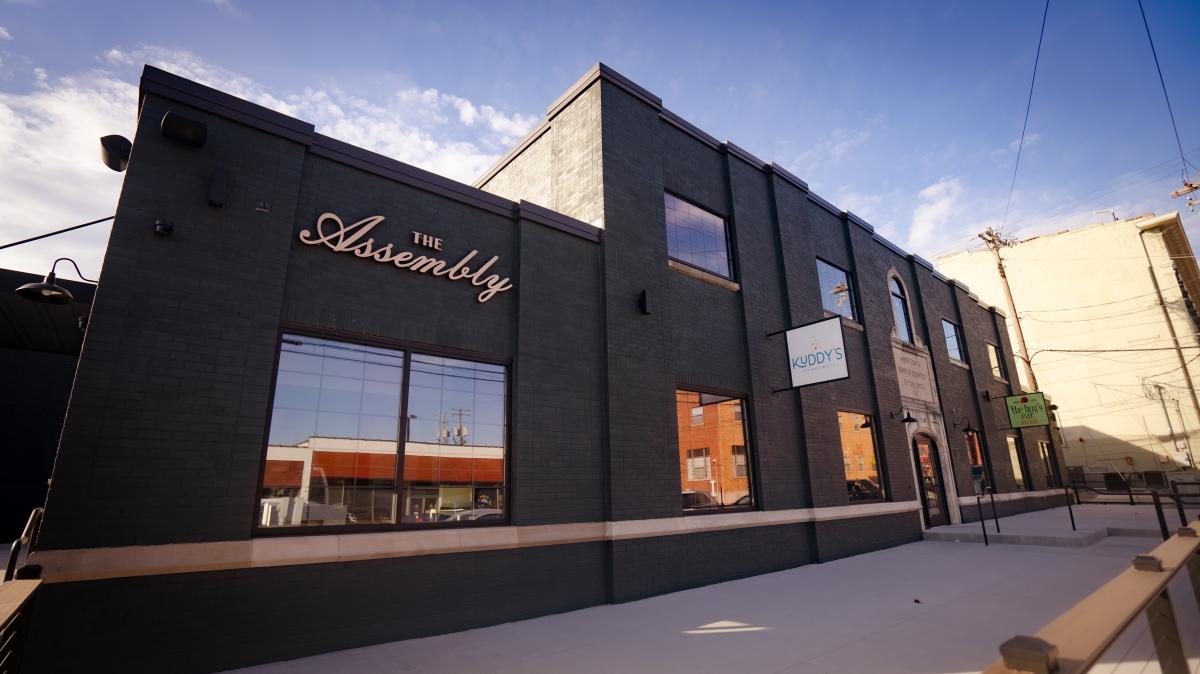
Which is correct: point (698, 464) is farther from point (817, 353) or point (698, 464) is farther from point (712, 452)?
point (817, 353)

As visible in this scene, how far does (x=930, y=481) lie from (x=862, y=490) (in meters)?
5.04

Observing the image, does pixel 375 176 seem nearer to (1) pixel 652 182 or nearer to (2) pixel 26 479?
(1) pixel 652 182

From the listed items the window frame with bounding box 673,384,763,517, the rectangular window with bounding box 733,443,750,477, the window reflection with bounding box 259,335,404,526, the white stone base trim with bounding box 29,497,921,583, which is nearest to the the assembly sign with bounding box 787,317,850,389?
the window frame with bounding box 673,384,763,517

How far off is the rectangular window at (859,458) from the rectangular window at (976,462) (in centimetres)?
712

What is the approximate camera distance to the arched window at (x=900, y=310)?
1828 centimetres

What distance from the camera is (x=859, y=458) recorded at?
14289 millimetres

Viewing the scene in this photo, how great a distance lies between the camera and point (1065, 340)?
122 feet

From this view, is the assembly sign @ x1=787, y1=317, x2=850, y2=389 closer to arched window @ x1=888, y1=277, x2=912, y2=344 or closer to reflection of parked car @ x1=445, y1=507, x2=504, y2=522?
reflection of parked car @ x1=445, y1=507, x2=504, y2=522

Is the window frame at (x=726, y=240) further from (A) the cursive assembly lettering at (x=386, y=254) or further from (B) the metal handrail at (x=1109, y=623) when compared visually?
(B) the metal handrail at (x=1109, y=623)

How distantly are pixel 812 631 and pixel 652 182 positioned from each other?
8.23 metres

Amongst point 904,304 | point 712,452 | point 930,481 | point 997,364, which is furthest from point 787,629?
point 997,364

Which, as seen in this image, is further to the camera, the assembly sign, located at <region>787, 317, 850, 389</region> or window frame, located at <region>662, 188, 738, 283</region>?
window frame, located at <region>662, 188, 738, 283</region>

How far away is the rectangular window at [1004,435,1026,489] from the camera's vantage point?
2254cm

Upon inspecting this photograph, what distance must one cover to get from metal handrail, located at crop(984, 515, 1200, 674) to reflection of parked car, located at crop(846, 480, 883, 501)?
1116 centimetres
